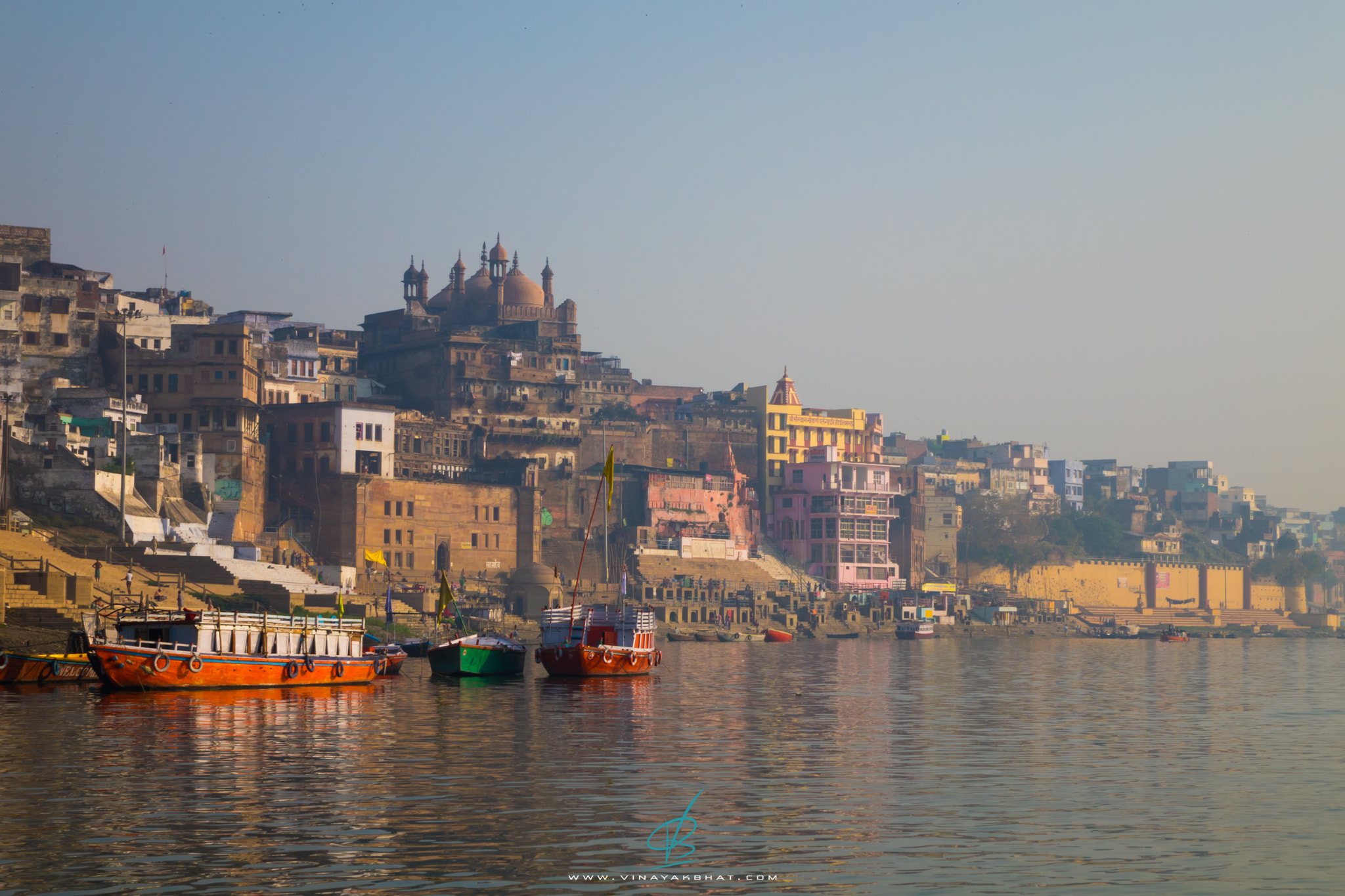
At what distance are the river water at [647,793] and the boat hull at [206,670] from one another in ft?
1.90

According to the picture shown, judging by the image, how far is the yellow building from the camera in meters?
139

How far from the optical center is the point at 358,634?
50312mm

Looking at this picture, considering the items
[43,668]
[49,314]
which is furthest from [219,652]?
[49,314]

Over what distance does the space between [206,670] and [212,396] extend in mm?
48219

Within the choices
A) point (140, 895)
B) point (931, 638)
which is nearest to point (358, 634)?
point (140, 895)

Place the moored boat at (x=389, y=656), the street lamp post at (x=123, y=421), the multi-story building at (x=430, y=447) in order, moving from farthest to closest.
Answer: the multi-story building at (x=430, y=447)
the street lamp post at (x=123, y=421)
the moored boat at (x=389, y=656)

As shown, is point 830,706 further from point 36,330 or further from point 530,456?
point 530,456

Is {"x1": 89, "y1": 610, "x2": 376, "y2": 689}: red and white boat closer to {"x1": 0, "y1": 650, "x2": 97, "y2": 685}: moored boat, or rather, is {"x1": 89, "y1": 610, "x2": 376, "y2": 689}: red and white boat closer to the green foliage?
{"x1": 0, "y1": 650, "x2": 97, "y2": 685}: moored boat

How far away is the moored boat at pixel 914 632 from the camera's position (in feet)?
400

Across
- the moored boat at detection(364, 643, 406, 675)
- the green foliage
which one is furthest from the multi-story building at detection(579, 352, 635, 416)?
the moored boat at detection(364, 643, 406, 675)

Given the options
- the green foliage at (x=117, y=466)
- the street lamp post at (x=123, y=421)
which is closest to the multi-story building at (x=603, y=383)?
the street lamp post at (x=123, y=421)

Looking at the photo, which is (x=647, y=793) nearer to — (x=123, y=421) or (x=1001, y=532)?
(x=123, y=421)

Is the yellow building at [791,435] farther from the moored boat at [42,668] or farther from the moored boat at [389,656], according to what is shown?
the moored boat at [42,668]

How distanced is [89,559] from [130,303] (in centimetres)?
3982
